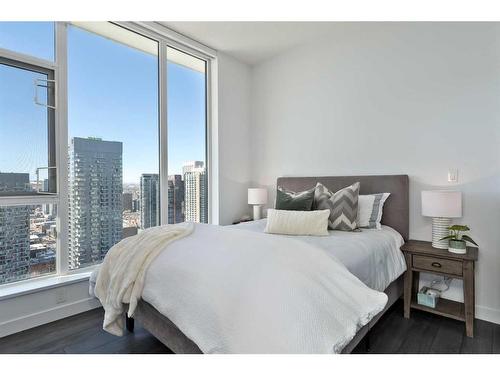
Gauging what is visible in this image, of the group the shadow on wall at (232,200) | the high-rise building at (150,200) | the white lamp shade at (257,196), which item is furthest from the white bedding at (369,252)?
the high-rise building at (150,200)

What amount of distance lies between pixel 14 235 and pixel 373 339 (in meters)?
2.98

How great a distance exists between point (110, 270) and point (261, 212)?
232 cm

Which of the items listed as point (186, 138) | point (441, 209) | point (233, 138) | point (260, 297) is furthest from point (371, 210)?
point (186, 138)

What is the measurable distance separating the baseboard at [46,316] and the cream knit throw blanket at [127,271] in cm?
86

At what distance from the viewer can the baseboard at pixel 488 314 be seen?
7.24 ft

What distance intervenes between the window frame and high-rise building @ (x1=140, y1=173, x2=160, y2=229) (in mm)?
57

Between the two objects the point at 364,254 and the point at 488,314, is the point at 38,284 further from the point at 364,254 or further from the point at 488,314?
the point at 488,314

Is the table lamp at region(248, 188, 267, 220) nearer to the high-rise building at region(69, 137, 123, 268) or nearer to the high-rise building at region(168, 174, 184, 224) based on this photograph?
the high-rise building at region(168, 174, 184, 224)

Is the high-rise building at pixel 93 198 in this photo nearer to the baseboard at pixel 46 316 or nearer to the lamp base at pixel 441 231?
the baseboard at pixel 46 316

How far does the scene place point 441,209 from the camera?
2.18m
